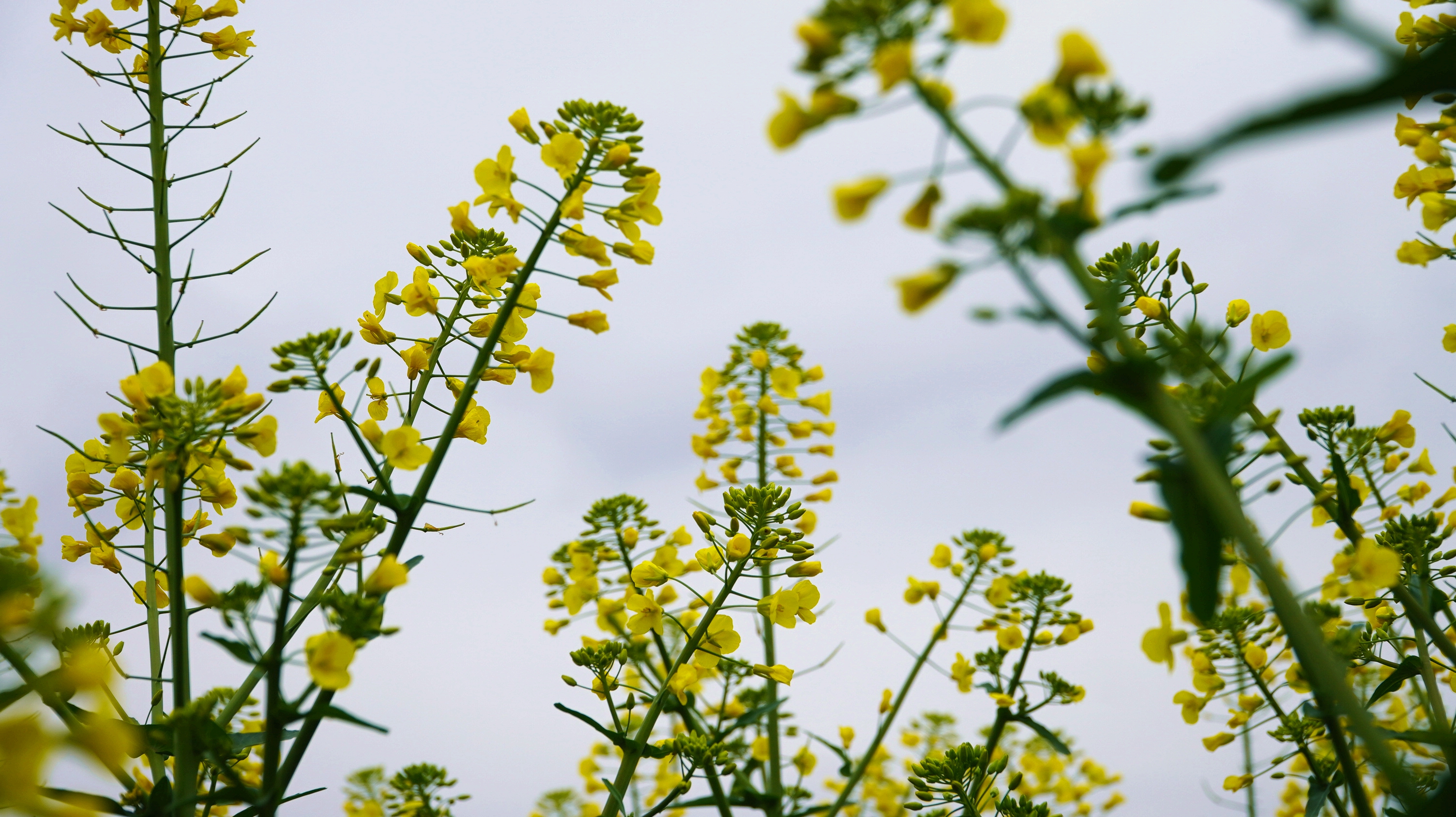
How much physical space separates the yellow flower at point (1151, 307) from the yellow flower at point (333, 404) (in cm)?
235

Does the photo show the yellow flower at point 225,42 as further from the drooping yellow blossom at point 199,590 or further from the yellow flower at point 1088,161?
the yellow flower at point 1088,161

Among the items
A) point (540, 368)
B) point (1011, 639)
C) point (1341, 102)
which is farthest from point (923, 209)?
point (1011, 639)

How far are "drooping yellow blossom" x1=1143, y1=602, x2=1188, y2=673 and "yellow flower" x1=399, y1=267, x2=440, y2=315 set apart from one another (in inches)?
76.1

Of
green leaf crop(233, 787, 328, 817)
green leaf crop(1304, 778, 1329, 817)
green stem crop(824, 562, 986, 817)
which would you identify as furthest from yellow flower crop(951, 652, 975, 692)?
green leaf crop(233, 787, 328, 817)

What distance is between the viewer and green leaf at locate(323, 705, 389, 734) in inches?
59.0

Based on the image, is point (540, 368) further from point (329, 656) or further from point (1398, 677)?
point (1398, 677)

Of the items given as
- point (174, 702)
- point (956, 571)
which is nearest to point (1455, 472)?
point (956, 571)

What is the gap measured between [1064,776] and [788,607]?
4809mm

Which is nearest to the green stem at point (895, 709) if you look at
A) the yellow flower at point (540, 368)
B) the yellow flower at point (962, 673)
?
the yellow flower at point (962, 673)

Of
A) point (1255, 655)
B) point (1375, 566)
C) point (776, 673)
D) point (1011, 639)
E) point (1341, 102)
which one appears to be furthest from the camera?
point (1011, 639)

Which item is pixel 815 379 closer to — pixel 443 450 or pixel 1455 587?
pixel 1455 587

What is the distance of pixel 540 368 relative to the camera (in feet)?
7.97

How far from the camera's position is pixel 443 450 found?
1.90 meters

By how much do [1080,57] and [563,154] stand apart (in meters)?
1.29
